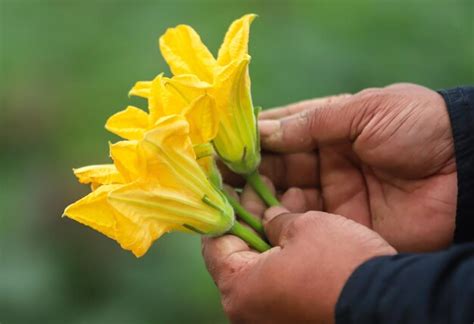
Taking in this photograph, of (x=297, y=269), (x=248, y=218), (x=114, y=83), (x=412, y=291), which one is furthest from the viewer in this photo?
(x=114, y=83)

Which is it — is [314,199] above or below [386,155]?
below

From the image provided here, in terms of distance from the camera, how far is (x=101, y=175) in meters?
1.61

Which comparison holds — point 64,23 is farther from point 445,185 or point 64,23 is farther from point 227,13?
point 445,185

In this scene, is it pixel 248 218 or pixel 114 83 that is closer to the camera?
pixel 248 218

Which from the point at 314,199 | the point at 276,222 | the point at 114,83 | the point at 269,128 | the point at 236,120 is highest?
the point at 236,120

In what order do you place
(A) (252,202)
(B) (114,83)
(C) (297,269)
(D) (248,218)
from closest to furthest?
1. (C) (297,269)
2. (D) (248,218)
3. (A) (252,202)
4. (B) (114,83)

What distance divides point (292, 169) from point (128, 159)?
623 mm

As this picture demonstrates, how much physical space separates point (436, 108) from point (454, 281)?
2.00ft

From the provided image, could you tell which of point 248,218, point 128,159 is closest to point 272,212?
point 248,218

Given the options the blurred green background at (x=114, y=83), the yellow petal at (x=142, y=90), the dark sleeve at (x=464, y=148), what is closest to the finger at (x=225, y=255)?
the yellow petal at (x=142, y=90)

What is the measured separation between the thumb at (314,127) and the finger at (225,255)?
35 centimetres

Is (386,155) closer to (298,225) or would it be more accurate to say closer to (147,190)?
(298,225)

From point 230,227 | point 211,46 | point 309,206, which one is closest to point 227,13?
point 211,46

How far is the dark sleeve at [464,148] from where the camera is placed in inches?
72.9
